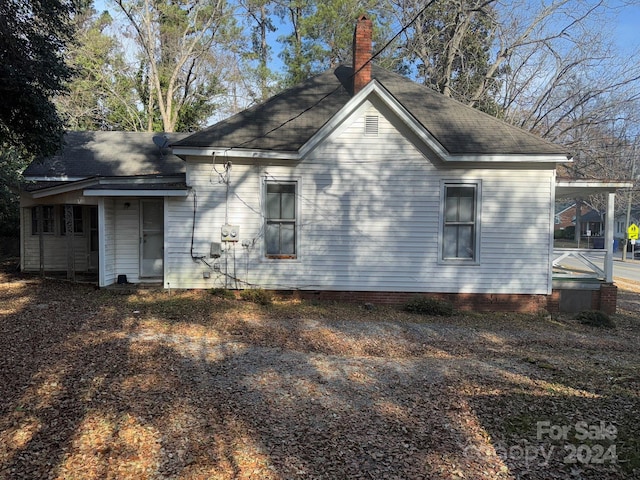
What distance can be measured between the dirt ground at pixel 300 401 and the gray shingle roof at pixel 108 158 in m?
6.93

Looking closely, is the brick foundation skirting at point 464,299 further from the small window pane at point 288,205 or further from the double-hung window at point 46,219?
the double-hung window at point 46,219

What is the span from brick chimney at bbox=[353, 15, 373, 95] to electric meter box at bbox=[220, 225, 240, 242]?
16.4ft

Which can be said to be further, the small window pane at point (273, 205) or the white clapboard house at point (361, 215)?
the small window pane at point (273, 205)

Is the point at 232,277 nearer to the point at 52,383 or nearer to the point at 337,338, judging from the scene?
the point at 337,338

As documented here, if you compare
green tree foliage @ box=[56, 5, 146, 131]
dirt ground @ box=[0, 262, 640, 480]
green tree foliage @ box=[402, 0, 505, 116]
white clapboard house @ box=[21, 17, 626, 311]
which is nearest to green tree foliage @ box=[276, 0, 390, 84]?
green tree foliage @ box=[402, 0, 505, 116]

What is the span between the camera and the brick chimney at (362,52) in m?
11.4

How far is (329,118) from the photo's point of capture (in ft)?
33.2

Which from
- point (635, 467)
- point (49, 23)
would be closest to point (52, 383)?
point (635, 467)

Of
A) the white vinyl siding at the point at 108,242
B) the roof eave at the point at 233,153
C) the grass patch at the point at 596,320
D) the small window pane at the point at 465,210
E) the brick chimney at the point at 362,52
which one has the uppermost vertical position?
the brick chimney at the point at 362,52

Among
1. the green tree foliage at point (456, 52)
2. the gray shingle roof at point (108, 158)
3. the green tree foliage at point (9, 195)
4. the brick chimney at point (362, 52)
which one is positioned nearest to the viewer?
the brick chimney at point (362, 52)

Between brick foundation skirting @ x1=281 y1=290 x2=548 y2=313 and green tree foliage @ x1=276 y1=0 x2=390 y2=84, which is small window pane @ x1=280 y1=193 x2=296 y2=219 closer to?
brick foundation skirting @ x1=281 y1=290 x2=548 y2=313

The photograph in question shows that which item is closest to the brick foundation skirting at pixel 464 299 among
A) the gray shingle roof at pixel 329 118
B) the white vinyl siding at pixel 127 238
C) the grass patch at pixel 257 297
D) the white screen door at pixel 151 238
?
the grass patch at pixel 257 297

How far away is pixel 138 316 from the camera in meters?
7.85

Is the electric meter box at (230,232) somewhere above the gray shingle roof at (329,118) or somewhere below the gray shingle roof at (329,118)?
below
